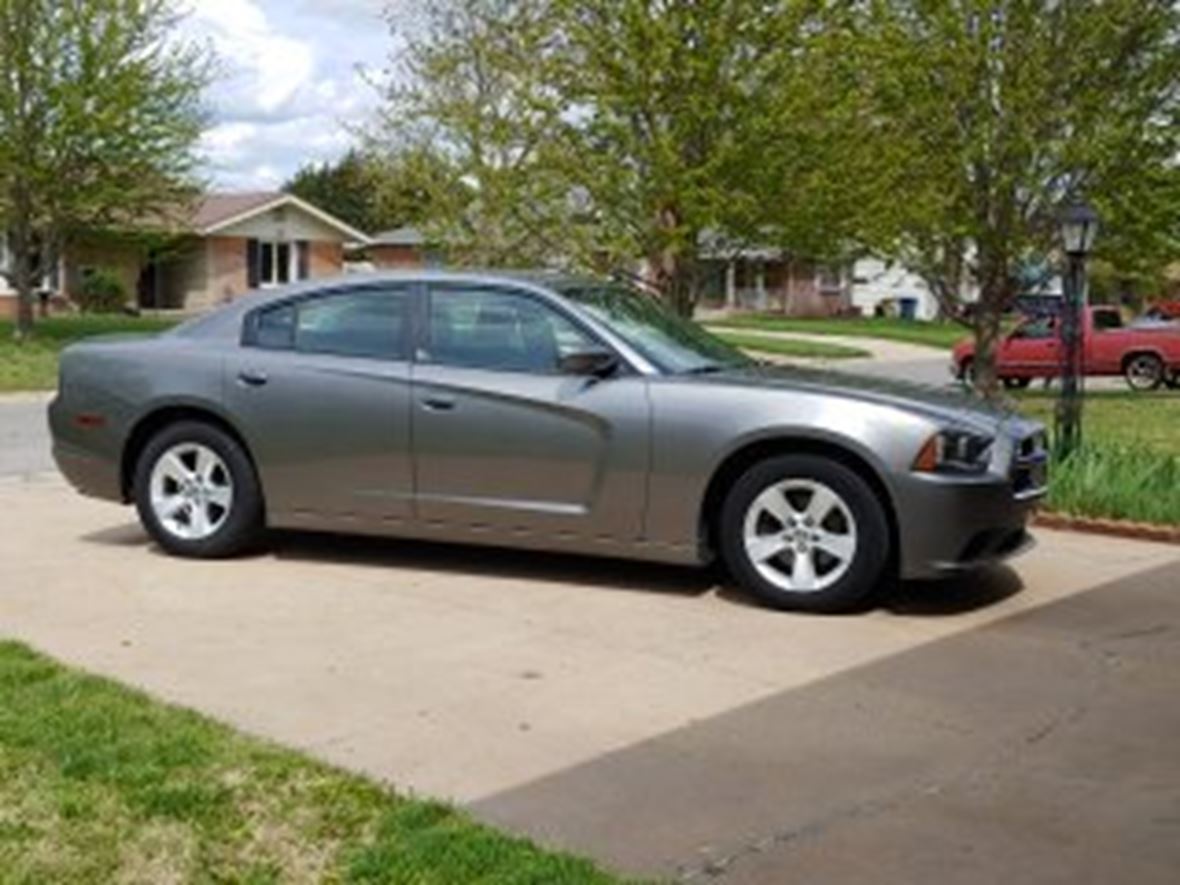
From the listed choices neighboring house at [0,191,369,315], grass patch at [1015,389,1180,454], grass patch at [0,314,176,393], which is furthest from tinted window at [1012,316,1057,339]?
neighboring house at [0,191,369,315]

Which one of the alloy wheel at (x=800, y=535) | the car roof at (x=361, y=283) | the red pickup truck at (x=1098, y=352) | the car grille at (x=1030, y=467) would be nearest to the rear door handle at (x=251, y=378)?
the car roof at (x=361, y=283)

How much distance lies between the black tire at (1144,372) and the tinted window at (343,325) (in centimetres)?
2114

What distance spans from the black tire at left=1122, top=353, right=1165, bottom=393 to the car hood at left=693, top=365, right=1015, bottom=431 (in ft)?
66.8

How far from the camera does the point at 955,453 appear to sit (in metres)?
6.43

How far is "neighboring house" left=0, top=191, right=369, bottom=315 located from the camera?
43750 millimetres

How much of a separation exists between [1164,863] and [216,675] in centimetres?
320

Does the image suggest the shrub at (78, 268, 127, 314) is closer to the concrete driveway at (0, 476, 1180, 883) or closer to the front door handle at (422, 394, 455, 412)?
the concrete driveway at (0, 476, 1180, 883)

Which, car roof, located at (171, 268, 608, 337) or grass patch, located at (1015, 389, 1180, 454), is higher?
car roof, located at (171, 268, 608, 337)

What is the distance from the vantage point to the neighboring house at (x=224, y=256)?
4375 centimetres

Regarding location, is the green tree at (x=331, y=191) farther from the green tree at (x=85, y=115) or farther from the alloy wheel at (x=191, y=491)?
the alloy wheel at (x=191, y=491)

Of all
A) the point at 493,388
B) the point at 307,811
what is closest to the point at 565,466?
the point at 493,388

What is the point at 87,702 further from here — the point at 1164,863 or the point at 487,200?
the point at 487,200

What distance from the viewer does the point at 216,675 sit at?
545cm

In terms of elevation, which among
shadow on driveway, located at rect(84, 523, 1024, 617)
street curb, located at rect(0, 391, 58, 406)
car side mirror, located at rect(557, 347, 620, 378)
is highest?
car side mirror, located at rect(557, 347, 620, 378)
